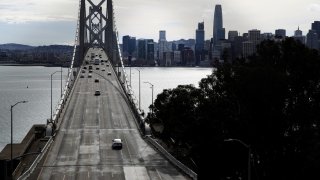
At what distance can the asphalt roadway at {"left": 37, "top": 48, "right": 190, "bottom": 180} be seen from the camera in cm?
3803

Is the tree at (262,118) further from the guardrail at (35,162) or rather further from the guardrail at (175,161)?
the guardrail at (35,162)

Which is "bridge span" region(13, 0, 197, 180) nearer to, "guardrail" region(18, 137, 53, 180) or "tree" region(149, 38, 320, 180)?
"guardrail" region(18, 137, 53, 180)

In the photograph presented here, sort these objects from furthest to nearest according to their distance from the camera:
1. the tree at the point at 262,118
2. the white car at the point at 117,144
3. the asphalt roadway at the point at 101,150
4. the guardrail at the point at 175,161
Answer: the white car at the point at 117,144
the tree at the point at 262,118
the asphalt roadway at the point at 101,150
the guardrail at the point at 175,161

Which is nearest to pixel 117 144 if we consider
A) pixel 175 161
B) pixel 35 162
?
pixel 175 161

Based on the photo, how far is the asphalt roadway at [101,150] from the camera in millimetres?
38031

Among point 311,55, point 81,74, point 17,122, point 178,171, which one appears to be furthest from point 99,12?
point 178,171

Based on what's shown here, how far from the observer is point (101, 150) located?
154 ft

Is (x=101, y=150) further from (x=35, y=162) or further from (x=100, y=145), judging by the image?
(x=35, y=162)

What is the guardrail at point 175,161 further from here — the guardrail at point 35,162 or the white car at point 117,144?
the guardrail at point 35,162

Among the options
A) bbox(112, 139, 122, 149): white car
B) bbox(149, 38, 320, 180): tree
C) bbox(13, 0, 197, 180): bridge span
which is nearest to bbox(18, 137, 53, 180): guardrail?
bbox(13, 0, 197, 180): bridge span

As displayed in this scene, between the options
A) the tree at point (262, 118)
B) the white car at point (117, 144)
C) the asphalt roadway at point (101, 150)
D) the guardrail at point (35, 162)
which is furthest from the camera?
the white car at point (117, 144)

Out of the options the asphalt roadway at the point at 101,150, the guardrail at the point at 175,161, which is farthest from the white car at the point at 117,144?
the guardrail at the point at 175,161

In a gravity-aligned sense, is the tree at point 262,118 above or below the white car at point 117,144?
above

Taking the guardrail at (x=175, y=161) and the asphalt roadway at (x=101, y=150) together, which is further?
the asphalt roadway at (x=101, y=150)
